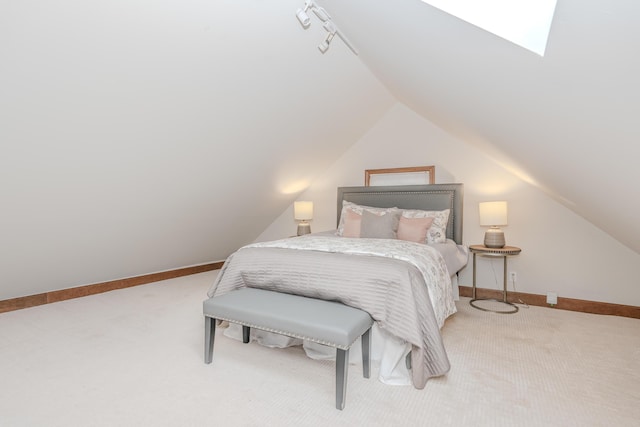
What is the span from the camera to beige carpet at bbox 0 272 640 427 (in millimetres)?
1557

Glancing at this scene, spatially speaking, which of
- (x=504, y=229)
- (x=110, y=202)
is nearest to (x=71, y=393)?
(x=110, y=202)

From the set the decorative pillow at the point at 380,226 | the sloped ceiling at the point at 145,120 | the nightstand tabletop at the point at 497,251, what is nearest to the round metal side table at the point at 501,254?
the nightstand tabletop at the point at 497,251

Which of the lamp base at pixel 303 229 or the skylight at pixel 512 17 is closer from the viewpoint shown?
the skylight at pixel 512 17

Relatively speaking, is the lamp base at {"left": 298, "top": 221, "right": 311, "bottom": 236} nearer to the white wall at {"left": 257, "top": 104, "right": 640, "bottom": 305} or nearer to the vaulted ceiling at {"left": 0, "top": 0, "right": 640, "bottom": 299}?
the white wall at {"left": 257, "top": 104, "right": 640, "bottom": 305}

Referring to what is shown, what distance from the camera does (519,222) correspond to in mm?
3557

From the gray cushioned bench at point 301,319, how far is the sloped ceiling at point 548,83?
1.39 meters

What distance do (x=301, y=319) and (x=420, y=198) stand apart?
2.74 metres

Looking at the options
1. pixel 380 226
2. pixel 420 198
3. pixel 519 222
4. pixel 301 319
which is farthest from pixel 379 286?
pixel 519 222

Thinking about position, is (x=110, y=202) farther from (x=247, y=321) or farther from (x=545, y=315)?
(x=545, y=315)

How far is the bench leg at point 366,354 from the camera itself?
6.39 ft

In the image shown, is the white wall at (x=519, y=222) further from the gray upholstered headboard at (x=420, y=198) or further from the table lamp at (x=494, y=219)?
the table lamp at (x=494, y=219)

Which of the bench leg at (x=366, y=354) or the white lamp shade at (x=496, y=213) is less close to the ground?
the white lamp shade at (x=496, y=213)

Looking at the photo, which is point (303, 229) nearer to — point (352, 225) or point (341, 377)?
point (352, 225)

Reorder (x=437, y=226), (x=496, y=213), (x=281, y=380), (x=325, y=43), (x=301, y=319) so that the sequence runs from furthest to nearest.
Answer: (x=437, y=226) → (x=496, y=213) → (x=325, y=43) → (x=281, y=380) → (x=301, y=319)
